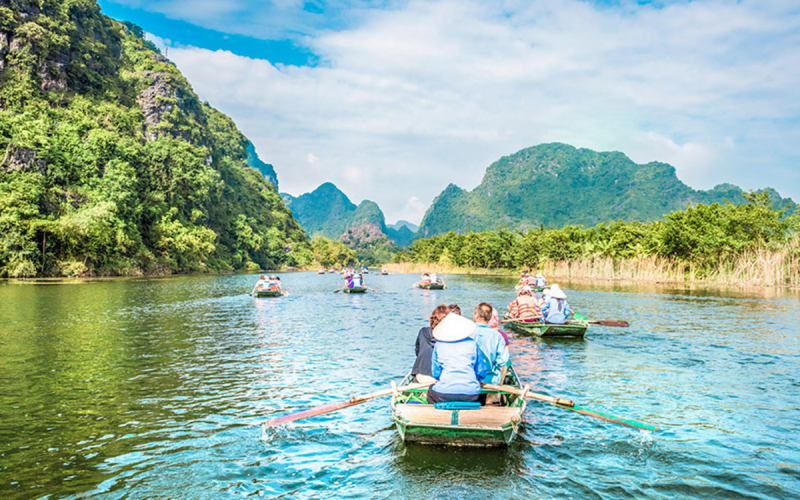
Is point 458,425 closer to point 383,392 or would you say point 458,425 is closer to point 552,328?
point 383,392

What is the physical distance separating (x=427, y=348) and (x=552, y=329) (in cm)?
1184

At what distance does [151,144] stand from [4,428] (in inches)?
4009

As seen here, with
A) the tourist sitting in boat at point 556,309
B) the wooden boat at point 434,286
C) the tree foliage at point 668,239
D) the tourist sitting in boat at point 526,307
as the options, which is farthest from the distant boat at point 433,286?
the tourist sitting in boat at point 556,309

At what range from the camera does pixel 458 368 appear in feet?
28.5

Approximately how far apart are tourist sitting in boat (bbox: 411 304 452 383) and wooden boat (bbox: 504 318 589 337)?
11.5 m

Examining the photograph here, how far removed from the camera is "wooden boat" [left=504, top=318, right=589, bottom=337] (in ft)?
65.5

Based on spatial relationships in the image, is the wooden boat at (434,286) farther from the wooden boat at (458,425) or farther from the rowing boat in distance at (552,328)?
the wooden boat at (458,425)

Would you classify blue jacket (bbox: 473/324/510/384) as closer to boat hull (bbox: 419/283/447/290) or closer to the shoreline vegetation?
the shoreline vegetation

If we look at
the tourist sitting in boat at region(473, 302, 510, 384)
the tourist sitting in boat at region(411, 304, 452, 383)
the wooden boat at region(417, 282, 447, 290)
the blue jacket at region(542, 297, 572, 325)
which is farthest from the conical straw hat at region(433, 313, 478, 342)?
the wooden boat at region(417, 282, 447, 290)

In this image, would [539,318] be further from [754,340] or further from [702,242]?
[702,242]

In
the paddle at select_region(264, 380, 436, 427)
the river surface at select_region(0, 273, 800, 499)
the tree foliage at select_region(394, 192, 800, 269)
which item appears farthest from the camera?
the tree foliage at select_region(394, 192, 800, 269)

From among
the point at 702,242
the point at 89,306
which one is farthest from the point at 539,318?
the point at 702,242

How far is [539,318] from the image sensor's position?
21047 millimetres

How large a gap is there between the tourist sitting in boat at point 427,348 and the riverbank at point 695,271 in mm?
49484
